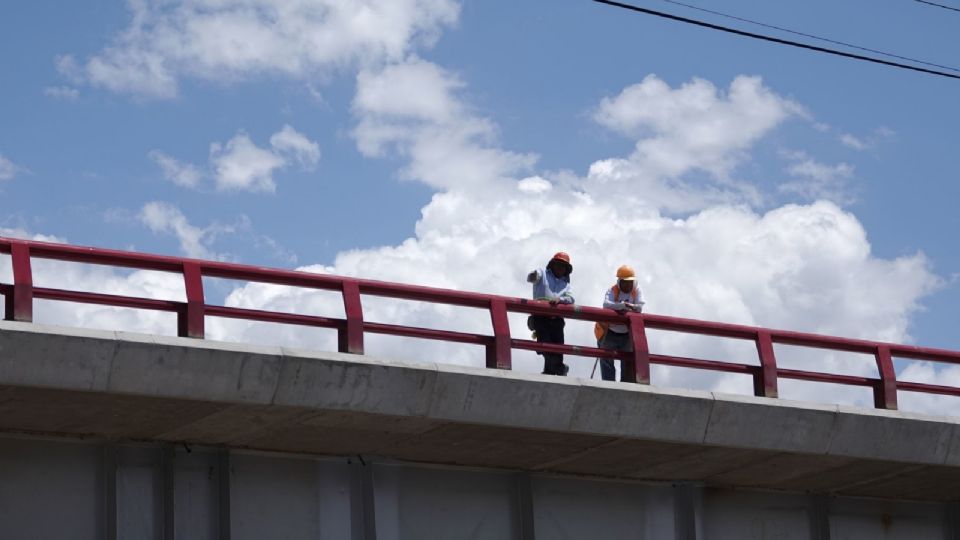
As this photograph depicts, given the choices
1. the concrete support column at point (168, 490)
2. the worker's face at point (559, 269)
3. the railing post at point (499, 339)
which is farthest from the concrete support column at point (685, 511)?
the concrete support column at point (168, 490)

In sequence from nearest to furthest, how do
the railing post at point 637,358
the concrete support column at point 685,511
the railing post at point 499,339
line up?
1. the railing post at point 499,339
2. the railing post at point 637,358
3. the concrete support column at point 685,511

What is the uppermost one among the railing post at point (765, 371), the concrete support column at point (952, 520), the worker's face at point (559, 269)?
the worker's face at point (559, 269)

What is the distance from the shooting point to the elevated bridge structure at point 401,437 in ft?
47.0

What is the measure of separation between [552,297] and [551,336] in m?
0.41

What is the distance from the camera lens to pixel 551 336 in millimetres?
17578

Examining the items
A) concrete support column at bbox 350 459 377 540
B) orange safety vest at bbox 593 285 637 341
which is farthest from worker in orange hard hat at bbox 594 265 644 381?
concrete support column at bbox 350 459 377 540

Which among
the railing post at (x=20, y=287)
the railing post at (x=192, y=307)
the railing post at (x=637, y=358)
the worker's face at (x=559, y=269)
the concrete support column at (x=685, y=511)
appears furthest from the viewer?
the concrete support column at (x=685, y=511)

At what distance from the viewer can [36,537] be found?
1471 cm

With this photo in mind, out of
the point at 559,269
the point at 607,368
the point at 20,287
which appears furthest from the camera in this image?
the point at 559,269

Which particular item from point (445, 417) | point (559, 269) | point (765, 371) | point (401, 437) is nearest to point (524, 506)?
point (401, 437)

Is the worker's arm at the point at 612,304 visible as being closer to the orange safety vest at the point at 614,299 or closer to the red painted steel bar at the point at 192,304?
the orange safety vest at the point at 614,299

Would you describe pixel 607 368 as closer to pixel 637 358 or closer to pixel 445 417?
pixel 637 358

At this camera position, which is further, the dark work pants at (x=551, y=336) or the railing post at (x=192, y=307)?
the dark work pants at (x=551, y=336)

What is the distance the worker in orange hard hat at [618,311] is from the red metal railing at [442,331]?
0.38 meters
